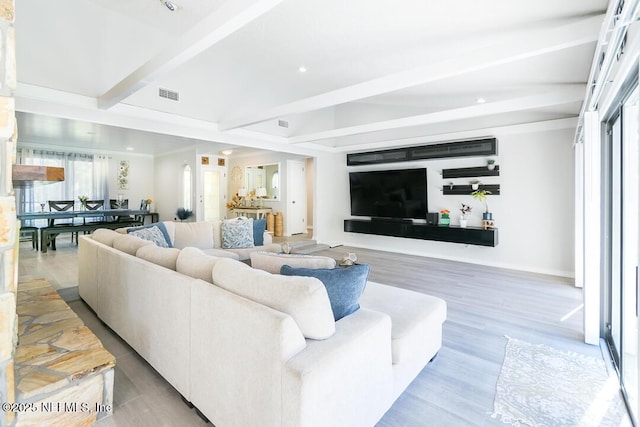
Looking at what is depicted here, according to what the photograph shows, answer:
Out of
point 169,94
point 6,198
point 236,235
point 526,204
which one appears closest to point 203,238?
point 236,235

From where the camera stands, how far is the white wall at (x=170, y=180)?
8.39 metres

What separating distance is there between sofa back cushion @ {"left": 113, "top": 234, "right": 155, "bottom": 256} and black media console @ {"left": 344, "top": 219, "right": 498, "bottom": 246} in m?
4.85

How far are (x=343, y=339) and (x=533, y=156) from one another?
520 centimetres

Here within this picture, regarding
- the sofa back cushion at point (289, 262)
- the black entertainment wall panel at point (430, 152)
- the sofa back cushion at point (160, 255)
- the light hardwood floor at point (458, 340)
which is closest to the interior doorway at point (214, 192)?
the black entertainment wall panel at point (430, 152)

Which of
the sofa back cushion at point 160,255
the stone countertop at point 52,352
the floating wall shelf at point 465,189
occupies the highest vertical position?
the floating wall shelf at point 465,189

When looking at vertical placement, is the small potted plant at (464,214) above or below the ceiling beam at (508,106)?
below

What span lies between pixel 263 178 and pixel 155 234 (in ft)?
22.3

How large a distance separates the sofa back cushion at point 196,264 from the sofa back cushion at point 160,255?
4.3 inches

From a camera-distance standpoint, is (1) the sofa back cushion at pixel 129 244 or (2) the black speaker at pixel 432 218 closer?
(1) the sofa back cushion at pixel 129 244

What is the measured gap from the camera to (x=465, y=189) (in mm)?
5762

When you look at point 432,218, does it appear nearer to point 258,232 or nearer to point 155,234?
point 258,232

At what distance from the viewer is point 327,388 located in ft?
4.23

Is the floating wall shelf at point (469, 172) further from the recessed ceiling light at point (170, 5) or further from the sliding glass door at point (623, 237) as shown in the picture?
the recessed ceiling light at point (170, 5)

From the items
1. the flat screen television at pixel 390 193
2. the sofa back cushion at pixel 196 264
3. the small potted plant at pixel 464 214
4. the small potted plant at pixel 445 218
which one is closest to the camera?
the sofa back cushion at pixel 196 264
